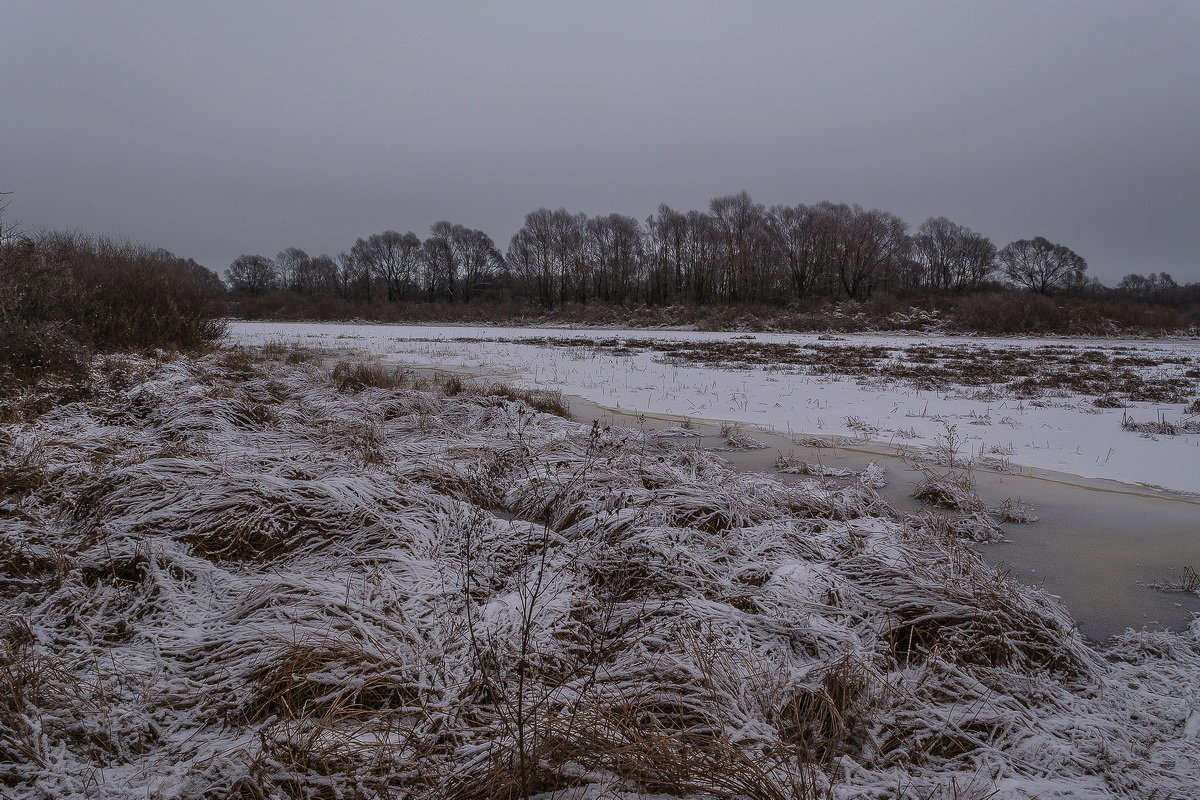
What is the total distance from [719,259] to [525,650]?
55.9 metres

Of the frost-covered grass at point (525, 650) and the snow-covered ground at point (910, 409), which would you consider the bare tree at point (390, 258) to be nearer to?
the snow-covered ground at point (910, 409)

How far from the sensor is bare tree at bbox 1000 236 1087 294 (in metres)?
53.3

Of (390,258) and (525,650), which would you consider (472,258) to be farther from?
(525,650)

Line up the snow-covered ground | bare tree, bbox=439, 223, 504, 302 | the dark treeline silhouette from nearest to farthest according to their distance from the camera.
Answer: the snow-covered ground
the dark treeline silhouette
bare tree, bbox=439, 223, 504, 302

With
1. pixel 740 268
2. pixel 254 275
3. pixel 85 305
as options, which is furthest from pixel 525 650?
pixel 254 275

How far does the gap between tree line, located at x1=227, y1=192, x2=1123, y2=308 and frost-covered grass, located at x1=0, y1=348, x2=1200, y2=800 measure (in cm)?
5065

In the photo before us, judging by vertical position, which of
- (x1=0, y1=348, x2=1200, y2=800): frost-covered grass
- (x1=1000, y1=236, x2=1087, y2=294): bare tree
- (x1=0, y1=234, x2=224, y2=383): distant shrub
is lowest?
(x1=0, y1=348, x2=1200, y2=800): frost-covered grass

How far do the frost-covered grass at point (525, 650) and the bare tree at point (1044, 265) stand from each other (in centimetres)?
6475

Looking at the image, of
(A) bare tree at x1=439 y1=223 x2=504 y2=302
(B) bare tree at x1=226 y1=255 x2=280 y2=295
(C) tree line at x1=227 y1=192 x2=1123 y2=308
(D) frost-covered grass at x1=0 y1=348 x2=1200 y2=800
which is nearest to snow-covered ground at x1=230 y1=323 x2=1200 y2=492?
(D) frost-covered grass at x1=0 y1=348 x2=1200 y2=800

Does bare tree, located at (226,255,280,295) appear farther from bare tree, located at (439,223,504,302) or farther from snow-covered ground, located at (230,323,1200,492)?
snow-covered ground, located at (230,323,1200,492)

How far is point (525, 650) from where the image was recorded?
6.17 ft

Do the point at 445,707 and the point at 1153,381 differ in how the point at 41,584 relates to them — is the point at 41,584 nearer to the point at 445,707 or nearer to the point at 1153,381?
the point at 445,707

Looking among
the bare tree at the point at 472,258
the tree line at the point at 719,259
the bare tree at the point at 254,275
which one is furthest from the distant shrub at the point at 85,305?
the bare tree at the point at 254,275

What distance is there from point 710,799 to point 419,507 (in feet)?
8.08
